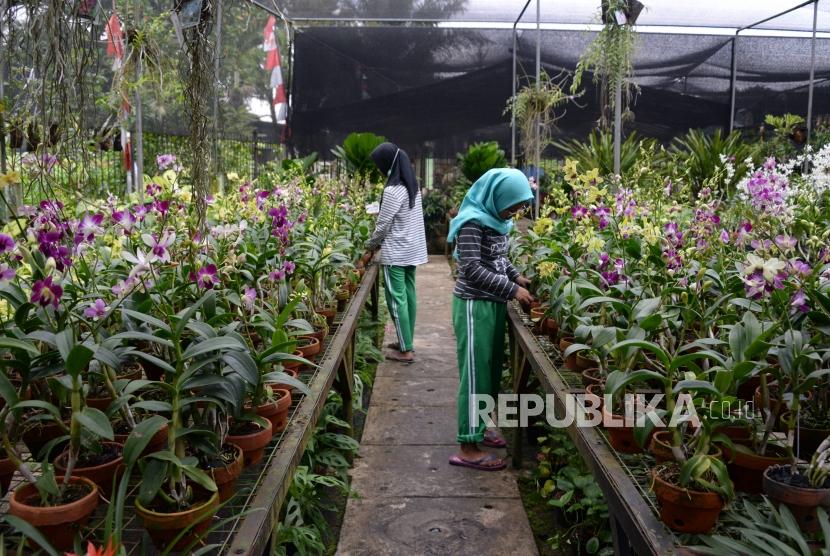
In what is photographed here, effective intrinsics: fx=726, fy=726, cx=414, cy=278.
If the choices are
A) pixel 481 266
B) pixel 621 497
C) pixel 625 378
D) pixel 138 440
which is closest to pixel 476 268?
pixel 481 266

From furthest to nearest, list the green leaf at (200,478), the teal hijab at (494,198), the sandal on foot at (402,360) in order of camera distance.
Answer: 1. the sandal on foot at (402,360)
2. the teal hijab at (494,198)
3. the green leaf at (200,478)

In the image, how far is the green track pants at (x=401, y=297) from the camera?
Answer: 15.4 feet

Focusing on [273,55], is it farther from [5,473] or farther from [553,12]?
[5,473]

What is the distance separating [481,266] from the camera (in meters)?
2.96

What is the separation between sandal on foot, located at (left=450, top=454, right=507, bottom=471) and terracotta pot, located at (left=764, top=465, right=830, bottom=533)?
1.81 m

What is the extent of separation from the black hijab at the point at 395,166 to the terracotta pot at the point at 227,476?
3240 mm

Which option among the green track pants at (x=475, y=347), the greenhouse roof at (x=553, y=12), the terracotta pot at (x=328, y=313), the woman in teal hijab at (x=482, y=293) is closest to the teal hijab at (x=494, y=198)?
the woman in teal hijab at (x=482, y=293)

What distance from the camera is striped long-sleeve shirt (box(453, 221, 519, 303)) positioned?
296 cm

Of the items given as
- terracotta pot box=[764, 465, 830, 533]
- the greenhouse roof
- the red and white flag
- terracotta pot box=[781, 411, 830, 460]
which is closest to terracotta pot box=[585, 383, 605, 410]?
terracotta pot box=[781, 411, 830, 460]

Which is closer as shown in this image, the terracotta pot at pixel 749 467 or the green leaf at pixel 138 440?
A: the green leaf at pixel 138 440

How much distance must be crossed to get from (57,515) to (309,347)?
4.26 feet

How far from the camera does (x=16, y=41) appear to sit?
138 cm

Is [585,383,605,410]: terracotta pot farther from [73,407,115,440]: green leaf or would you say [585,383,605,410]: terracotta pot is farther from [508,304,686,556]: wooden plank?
[73,407,115,440]: green leaf

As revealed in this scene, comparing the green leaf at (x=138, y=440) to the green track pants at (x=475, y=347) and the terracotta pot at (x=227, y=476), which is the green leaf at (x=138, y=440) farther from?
the green track pants at (x=475, y=347)
